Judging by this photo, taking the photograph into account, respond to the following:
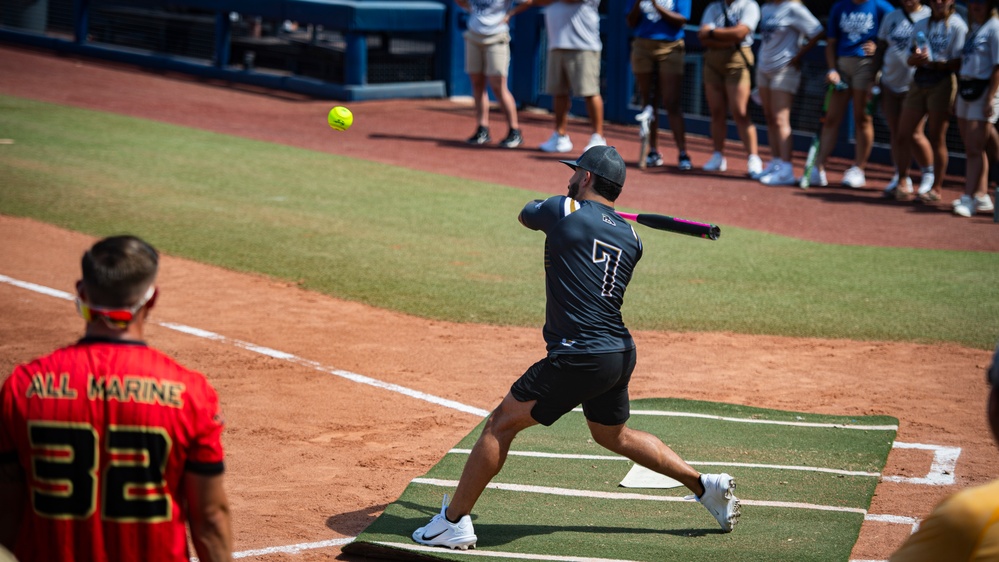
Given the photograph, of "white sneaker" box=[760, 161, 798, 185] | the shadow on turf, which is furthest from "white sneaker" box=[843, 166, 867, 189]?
the shadow on turf

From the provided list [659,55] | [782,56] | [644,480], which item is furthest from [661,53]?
[644,480]

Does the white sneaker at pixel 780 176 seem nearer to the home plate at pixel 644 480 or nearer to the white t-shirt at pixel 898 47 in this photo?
the white t-shirt at pixel 898 47

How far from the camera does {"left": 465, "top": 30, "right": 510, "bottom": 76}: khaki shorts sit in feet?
52.6

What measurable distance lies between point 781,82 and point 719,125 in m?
1.19

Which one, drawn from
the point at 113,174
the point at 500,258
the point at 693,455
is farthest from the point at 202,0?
the point at 693,455

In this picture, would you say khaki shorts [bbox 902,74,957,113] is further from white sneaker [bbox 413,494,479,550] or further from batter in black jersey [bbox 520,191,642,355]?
white sneaker [bbox 413,494,479,550]

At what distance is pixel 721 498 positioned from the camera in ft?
17.5

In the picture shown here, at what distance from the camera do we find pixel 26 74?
20.6 metres

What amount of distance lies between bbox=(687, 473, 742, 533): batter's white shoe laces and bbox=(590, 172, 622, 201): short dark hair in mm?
1400

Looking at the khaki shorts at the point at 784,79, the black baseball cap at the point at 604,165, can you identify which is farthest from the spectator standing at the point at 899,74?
the black baseball cap at the point at 604,165

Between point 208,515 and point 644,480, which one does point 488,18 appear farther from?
point 208,515

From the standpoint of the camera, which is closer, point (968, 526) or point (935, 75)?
point (968, 526)

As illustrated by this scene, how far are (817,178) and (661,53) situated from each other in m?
2.61

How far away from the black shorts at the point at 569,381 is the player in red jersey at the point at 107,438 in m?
2.12
